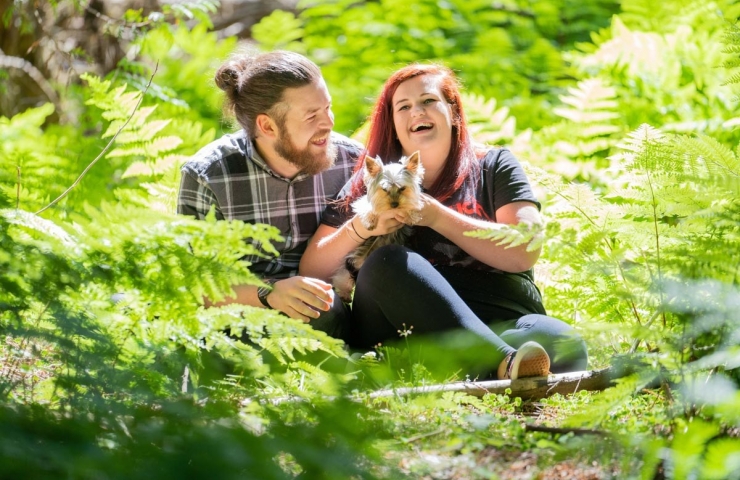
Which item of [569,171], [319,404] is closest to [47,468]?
[319,404]

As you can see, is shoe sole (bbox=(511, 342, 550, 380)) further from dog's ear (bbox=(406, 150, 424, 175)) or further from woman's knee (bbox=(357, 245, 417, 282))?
dog's ear (bbox=(406, 150, 424, 175))

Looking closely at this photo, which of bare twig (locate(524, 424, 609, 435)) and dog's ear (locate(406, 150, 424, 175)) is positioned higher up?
dog's ear (locate(406, 150, 424, 175))

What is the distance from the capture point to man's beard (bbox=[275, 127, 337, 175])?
3715 mm

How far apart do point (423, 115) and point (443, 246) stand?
23.9 inches

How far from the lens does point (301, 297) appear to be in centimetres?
324

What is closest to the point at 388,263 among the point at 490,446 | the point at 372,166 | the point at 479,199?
the point at 372,166

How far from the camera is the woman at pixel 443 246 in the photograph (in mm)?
3234

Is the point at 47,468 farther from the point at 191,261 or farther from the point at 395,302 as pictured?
the point at 395,302

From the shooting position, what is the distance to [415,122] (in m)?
3.62

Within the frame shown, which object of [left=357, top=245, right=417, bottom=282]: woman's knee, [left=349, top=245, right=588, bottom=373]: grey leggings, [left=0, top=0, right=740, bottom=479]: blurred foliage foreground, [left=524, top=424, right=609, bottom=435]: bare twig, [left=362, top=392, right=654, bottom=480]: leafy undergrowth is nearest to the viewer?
[left=0, top=0, right=740, bottom=479]: blurred foliage foreground

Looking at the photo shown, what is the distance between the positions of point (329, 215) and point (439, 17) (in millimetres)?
4562

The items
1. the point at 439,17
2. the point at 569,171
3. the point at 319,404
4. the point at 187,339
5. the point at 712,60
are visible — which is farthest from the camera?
the point at 439,17

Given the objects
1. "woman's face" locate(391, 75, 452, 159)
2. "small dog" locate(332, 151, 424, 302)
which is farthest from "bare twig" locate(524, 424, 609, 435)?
"woman's face" locate(391, 75, 452, 159)

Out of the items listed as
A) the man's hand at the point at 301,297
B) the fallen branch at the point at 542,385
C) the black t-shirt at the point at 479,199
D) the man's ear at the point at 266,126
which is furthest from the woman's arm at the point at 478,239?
the man's ear at the point at 266,126
